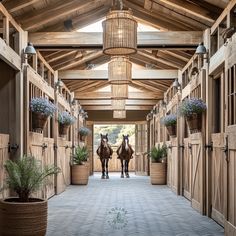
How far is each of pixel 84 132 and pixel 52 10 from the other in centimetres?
868

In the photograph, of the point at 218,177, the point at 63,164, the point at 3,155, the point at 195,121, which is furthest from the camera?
the point at 63,164

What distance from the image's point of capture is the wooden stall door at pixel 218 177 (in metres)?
6.24

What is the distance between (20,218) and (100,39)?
12.1ft

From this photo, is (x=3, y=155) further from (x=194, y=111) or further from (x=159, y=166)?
(x=159, y=166)

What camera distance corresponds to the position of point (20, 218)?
4.75 meters

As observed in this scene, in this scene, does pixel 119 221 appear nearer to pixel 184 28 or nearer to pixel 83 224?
pixel 83 224

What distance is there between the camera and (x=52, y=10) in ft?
24.1

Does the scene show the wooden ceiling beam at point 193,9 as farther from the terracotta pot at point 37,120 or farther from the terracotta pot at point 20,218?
the terracotta pot at point 20,218

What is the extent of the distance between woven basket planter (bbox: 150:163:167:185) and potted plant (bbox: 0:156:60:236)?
832 centimetres

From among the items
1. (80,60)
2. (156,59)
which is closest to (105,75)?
(80,60)

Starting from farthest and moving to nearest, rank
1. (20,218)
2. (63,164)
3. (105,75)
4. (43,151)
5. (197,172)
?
1. (105,75)
2. (63,164)
3. (43,151)
4. (197,172)
5. (20,218)

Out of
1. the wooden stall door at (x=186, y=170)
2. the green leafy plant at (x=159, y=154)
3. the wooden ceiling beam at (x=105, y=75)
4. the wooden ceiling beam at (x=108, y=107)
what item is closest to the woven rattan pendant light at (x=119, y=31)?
the wooden stall door at (x=186, y=170)

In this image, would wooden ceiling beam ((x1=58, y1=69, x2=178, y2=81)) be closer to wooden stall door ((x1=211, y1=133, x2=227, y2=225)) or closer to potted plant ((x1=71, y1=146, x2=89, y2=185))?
potted plant ((x1=71, y1=146, x2=89, y2=185))

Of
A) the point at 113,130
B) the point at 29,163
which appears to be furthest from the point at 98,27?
the point at 113,130
